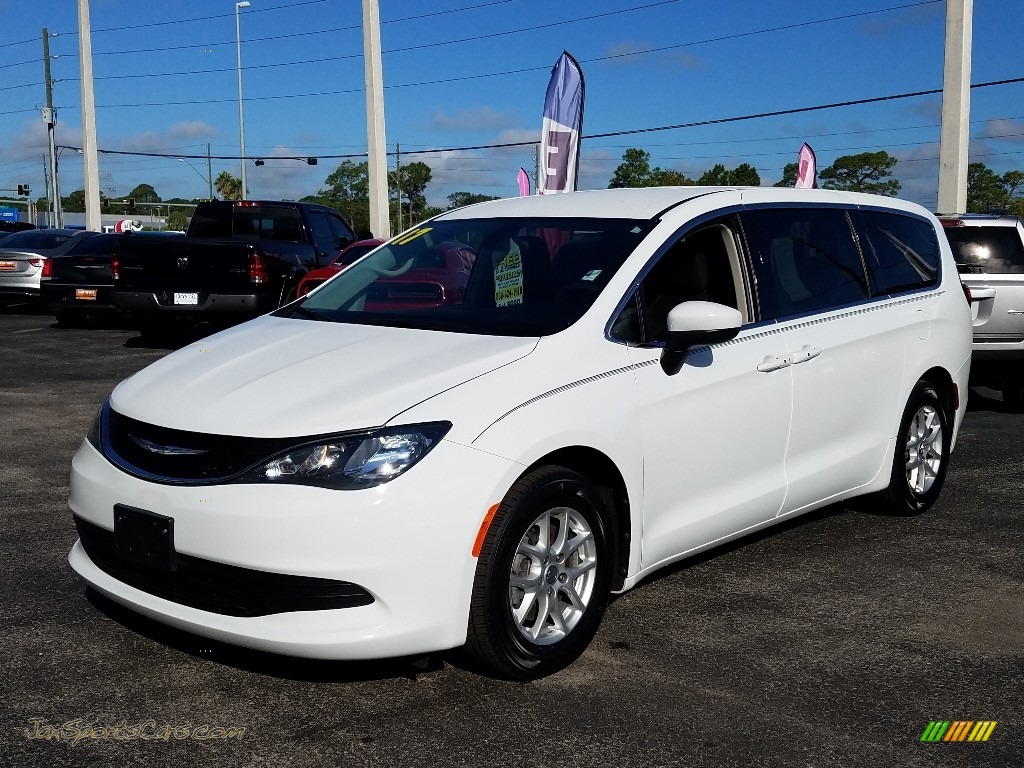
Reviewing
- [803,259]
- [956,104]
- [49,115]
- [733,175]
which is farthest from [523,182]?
[733,175]

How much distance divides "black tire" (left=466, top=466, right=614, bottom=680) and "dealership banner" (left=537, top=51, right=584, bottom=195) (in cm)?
1157

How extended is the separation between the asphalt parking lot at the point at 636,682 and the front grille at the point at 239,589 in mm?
356

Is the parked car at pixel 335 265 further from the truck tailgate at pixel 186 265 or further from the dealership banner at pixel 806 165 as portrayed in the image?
the dealership banner at pixel 806 165

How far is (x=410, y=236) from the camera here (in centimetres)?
567

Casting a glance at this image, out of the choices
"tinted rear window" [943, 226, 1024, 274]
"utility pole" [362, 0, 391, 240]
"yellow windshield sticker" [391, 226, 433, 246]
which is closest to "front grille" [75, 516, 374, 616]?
"yellow windshield sticker" [391, 226, 433, 246]

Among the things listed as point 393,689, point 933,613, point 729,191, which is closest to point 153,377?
point 393,689

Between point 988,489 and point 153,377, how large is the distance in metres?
5.10

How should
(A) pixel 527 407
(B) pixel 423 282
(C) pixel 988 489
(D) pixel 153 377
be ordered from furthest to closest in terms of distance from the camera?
(C) pixel 988 489
(B) pixel 423 282
(D) pixel 153 377
(A) pixel 527 407

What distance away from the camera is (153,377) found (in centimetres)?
432

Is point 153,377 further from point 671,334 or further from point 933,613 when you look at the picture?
point 933,613

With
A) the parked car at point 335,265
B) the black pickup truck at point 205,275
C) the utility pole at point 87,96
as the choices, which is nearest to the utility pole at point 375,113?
the parked car at point 335,265

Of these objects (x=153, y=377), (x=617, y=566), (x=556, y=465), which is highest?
(x=153, y=377)

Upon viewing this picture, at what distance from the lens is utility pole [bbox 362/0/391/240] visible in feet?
86.2

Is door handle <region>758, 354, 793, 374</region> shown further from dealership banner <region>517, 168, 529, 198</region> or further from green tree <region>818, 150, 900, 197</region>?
green tree <region>818, 150, 900, 197</region>
